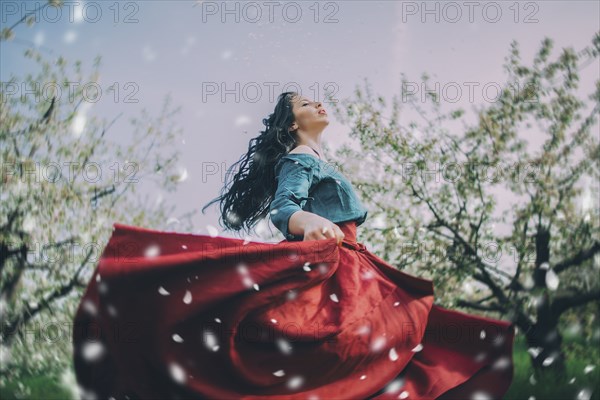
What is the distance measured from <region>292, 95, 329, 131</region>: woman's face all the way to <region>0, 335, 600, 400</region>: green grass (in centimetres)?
361

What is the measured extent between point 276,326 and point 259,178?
1.40 m

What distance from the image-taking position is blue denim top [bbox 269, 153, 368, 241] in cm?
269

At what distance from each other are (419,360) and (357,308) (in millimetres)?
482

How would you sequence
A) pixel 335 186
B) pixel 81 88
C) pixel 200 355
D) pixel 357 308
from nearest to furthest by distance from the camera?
pixel 200 355 < pixel 357 308 < pixel 335 186 < pixel 81 88

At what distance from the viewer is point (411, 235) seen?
733 centimetres

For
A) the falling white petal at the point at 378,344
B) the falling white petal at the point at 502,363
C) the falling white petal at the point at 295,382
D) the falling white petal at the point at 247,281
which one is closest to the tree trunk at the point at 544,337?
the falling white petal at the point at 502,363

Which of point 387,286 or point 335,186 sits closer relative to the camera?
point 387,286

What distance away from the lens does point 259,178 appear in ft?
11.0

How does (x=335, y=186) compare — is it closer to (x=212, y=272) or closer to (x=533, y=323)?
(x=212, y=272)

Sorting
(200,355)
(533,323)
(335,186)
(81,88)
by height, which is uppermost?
(81,88)

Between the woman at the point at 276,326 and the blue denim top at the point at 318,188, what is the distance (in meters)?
0.02

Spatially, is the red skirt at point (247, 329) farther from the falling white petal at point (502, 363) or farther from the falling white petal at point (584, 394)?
the falling white petal at point (584, 394)

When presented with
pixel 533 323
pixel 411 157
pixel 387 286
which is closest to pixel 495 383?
pixel 387 286

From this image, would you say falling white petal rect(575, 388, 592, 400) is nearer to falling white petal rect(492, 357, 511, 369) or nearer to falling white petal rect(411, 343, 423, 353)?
falling white petal rect(492, 357, 511, 369)
